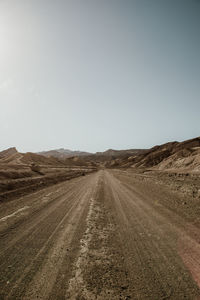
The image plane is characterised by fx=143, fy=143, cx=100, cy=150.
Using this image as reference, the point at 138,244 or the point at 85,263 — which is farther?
the point at 138,244

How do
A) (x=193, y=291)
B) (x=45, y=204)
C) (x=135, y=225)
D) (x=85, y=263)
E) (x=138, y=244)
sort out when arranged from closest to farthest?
(x=193, y=291) < (x=85, y=263) < (x=138, y=244) < (x=135, y=225) < (x=45, y=204)

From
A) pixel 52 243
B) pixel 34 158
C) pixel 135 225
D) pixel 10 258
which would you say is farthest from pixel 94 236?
pixel 34 158

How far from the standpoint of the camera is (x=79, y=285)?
11.1 ft

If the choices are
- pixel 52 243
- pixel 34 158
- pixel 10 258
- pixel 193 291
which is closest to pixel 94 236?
pixel 52 243

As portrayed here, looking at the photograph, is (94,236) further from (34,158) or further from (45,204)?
(34,158)

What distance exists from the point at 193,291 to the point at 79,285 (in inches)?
101

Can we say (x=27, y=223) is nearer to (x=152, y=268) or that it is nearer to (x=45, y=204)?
(x=45, y=204)

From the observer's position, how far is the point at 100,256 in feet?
14.5

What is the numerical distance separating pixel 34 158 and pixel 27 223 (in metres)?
87.0

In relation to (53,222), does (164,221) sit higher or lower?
lower

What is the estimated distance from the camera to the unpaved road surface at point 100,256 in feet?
10.7

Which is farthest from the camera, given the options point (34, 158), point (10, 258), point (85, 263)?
point (34, 158)

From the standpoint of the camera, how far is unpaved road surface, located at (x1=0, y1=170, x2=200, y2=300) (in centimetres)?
326

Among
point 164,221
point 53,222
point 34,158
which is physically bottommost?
point 164,221
